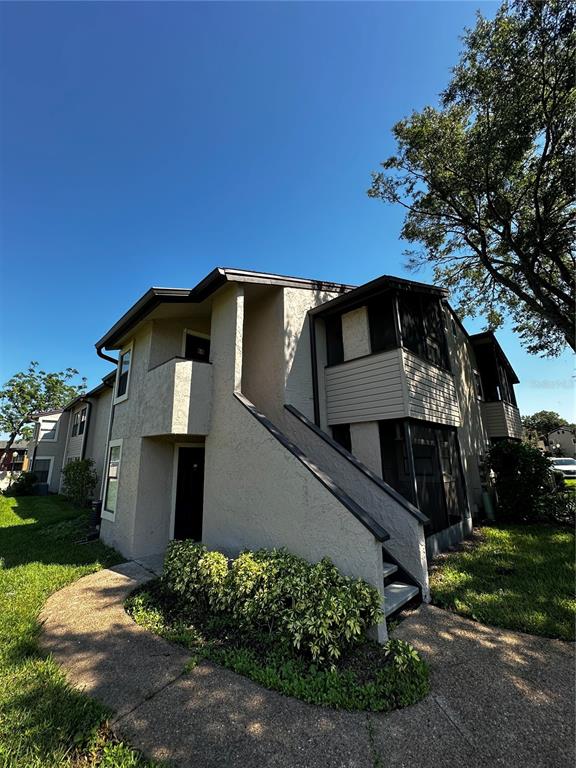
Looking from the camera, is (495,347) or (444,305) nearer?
(444,305)

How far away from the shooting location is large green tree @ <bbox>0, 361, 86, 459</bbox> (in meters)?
30.3

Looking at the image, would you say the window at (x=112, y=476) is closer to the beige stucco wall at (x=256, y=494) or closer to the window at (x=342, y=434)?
the beige stucco wall at (x=256, y=494)

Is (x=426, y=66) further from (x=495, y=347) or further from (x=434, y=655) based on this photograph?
(x=434, y=655)

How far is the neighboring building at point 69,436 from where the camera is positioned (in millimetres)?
16973

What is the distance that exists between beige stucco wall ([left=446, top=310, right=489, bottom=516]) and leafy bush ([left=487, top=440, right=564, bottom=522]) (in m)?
0.78

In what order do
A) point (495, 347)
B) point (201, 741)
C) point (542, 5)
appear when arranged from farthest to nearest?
point (495, 347) < point (542, 5) < point (201, 741)

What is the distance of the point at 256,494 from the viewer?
5.82m

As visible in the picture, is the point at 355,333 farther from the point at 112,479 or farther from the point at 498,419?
the point at 498,419

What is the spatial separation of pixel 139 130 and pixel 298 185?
4.78m

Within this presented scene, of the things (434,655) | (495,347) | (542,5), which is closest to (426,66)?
(542,5)

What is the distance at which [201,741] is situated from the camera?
8.75 ft

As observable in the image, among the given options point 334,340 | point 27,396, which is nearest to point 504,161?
point 334,340

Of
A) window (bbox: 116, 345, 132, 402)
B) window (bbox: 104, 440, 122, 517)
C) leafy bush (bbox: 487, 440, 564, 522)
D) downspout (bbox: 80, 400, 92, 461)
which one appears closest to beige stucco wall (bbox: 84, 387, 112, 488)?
downspout (bbox: 80, 400, 92, 461)

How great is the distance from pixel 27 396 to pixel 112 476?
2966 centimetres
